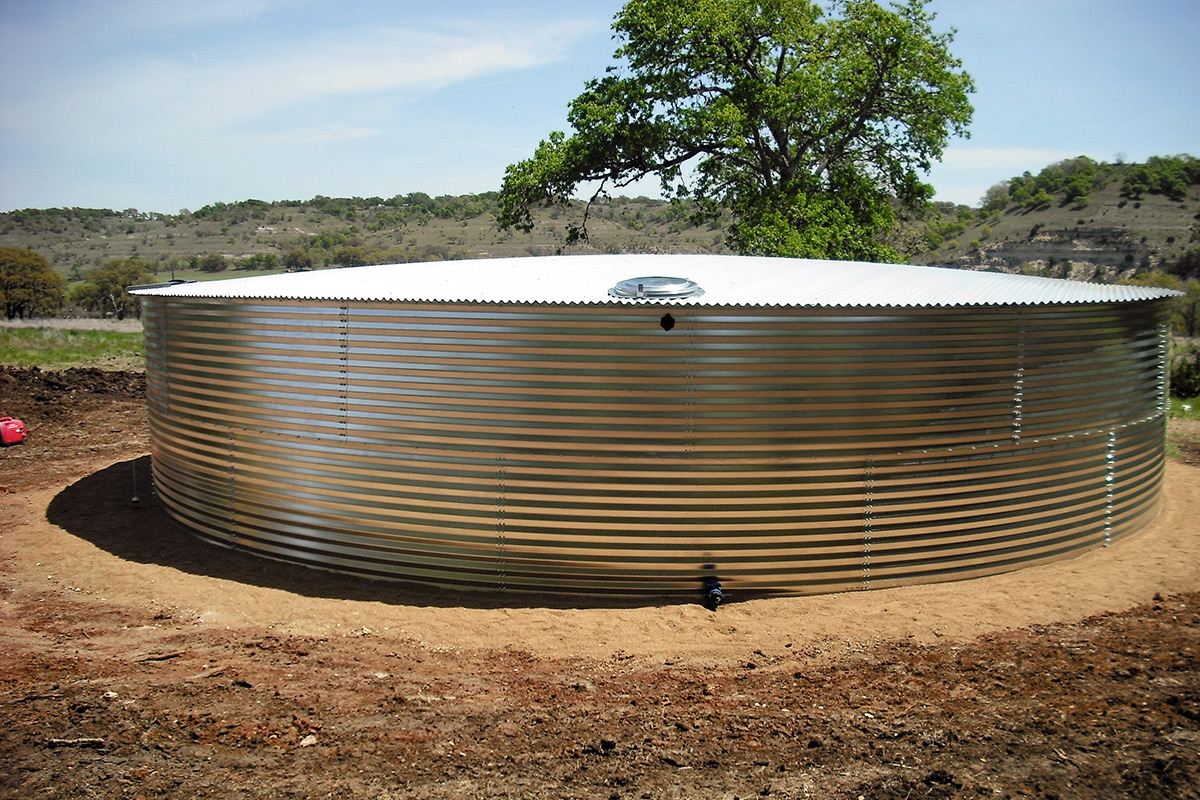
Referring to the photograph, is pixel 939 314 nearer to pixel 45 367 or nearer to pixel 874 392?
pixel 874 392

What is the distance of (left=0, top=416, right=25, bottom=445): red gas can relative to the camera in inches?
643

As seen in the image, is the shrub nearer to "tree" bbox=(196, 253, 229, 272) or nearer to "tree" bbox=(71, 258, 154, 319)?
"tree" bbox=(71, 258, 154, 319)

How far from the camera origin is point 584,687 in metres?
6.70

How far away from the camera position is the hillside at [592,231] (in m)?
52.8

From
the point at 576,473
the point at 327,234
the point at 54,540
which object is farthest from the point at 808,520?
the point at 327,234

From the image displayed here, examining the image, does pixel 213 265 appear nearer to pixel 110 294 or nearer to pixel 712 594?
pixel 110 294

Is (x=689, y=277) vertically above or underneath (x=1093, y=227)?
underneath

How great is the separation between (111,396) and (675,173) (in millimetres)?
15323

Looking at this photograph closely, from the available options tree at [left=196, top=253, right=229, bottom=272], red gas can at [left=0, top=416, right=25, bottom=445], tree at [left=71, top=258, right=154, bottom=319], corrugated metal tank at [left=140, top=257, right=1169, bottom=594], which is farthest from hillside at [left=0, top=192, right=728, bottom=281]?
corrugated metal tank at [left=140, top=257, right=1169, bottom=594]

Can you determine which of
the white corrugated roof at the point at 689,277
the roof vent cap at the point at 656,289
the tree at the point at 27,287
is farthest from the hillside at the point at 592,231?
the roof vent cap at the point at 656,289

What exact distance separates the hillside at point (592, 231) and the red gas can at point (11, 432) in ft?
82.6

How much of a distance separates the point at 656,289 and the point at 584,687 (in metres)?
3.45

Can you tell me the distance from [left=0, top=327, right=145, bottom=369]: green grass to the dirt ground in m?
19.8

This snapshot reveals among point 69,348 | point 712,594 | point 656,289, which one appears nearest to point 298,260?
point 69,348
